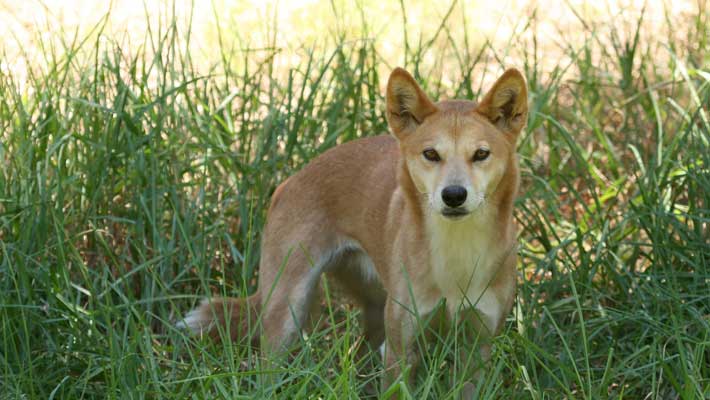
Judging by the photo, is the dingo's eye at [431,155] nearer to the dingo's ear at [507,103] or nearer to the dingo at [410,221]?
the dingo at [410,221]

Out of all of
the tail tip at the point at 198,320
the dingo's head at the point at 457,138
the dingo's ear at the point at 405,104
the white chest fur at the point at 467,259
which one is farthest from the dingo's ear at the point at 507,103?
the tail tip at the point at 198,320

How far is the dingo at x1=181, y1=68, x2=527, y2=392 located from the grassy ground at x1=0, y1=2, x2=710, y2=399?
0.16 metres

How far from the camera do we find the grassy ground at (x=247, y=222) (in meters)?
4.14

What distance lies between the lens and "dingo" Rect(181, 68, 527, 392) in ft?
13.2

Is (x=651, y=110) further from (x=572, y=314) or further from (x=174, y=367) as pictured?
(x=174, y=367)

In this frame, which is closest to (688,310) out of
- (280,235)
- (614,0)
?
(280,235)

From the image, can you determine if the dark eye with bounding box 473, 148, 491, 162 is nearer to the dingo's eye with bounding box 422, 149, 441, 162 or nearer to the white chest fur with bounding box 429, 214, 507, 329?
the dingo's eye with bounding box 422, 149, 441, 162

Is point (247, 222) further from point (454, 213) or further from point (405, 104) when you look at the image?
point (454, 213)

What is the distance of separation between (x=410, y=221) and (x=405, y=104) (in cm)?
43

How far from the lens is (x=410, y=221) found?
4.30m

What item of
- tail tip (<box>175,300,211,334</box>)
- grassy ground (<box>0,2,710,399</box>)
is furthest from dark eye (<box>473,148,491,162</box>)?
tail tip (<box>175,300,211,334</box>)

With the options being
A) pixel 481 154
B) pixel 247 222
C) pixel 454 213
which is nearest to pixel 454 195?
pixel 454 213

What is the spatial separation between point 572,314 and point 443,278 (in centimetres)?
92

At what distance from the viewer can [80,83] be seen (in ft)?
17.8
